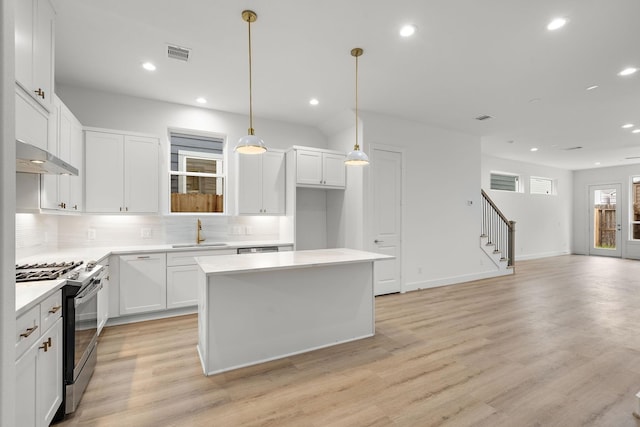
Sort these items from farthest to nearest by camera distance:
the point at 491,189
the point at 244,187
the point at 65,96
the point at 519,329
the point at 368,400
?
the point at 491,189 → the point at 244,187 → the point at 65,96 → the point at 519,329 → the point at 368,400

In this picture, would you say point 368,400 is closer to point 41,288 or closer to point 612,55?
point 41,288

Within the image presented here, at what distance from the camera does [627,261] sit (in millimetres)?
8922

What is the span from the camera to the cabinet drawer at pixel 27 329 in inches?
58.1

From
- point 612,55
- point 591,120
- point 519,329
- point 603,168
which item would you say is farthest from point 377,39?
point 603,168

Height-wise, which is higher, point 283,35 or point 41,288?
point 283,35

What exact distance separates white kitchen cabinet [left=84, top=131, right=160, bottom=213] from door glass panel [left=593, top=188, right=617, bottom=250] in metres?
13.3

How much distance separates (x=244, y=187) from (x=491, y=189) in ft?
23.8

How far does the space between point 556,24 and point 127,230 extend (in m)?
5.54

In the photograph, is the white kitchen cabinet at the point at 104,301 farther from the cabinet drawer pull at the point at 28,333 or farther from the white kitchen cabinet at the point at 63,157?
the cabinet drawer pull at the point at 28,333

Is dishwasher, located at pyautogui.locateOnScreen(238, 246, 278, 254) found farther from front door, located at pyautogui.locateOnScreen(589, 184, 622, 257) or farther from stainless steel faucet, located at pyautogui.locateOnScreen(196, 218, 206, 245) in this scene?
front door, located at pyautogui.locateOnScreen(589, 184, 622, 257)

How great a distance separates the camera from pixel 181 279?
13.3ft

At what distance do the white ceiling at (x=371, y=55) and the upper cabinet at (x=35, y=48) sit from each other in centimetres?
27

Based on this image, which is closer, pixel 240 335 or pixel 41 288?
pixel 41 288

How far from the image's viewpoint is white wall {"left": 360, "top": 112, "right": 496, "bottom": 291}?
5371 millimetres
